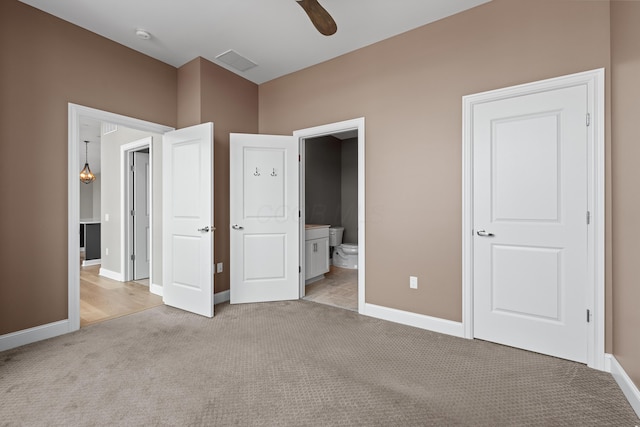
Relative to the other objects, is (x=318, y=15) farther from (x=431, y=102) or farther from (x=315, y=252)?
(x=315, y=252)

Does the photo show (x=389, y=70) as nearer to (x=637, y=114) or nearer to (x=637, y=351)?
(x=637, y=114)

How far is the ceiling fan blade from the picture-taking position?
6.56 feet

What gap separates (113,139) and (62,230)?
2.76 m

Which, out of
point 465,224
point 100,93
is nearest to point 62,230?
point 100,93

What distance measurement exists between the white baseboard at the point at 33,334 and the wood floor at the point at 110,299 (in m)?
0.20

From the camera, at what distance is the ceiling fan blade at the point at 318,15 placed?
2000 millimetres

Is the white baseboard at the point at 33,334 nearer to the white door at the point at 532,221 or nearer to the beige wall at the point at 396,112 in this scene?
the beige wall at the point at 396,112

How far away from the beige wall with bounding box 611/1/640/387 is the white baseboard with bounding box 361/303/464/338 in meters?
1.03

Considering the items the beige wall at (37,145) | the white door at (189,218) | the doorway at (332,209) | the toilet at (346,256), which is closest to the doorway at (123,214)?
the white door at (189,218)

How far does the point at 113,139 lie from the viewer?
4.88 metres

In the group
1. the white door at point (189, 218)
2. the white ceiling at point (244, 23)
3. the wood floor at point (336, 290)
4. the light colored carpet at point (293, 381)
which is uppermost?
the white ceiling at point (244, 23)

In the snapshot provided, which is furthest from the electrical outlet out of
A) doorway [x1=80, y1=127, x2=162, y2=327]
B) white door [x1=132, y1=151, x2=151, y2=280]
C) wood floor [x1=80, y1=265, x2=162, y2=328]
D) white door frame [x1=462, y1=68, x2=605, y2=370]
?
white door [x1=132, y1=151, x2=151, y2=280]

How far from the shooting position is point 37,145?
2.56m

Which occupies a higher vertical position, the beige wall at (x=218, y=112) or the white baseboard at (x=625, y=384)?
the beige wall at (x=218, y=112)
